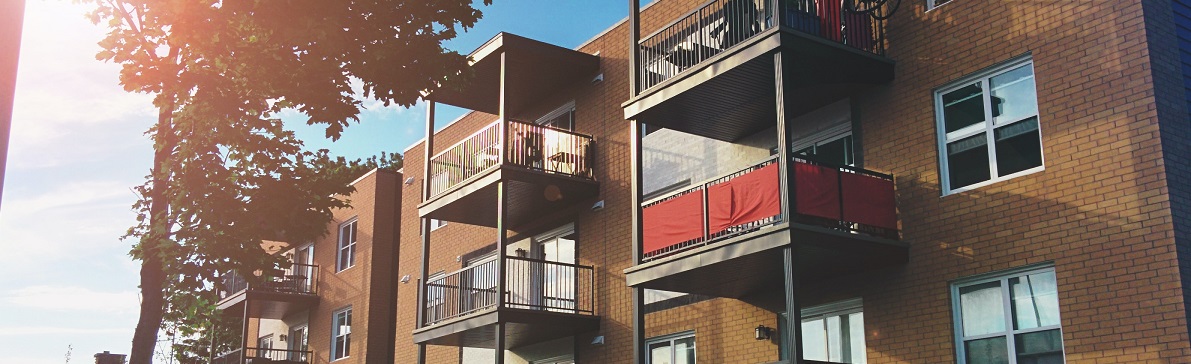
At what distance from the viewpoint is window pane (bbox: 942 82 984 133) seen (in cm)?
1428

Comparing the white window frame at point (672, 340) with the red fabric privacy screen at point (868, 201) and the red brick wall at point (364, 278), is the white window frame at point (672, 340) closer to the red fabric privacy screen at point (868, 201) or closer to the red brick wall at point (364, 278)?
the red fabric privacy screen at point (868, 201)

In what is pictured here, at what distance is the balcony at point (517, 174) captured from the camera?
2072 centimetres

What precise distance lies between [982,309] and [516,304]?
872 cm

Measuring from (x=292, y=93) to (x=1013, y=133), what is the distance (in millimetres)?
8523

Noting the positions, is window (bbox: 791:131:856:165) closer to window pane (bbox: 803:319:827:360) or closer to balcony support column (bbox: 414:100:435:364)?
window pane (bbox: 803:319:827:360)

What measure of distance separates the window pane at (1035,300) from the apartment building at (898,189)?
0.08 feet

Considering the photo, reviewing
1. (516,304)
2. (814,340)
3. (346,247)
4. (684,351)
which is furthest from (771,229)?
(346,247)

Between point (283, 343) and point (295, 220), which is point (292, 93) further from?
point (283, 343)

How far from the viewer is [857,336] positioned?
605 inches

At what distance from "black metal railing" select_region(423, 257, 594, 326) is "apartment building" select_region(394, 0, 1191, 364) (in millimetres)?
360

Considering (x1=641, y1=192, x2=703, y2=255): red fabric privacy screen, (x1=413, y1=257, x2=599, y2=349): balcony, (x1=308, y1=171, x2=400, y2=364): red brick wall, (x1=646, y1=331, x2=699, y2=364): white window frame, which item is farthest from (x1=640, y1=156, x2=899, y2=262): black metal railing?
(x1=308, y1=171, x2=400, y2=364): red brick wall

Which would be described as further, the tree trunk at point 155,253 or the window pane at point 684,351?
the window pane at point 684,351

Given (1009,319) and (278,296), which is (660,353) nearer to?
(1009,319)

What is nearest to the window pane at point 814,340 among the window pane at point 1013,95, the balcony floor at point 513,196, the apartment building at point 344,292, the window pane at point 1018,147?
the window pane at point 1018,147
